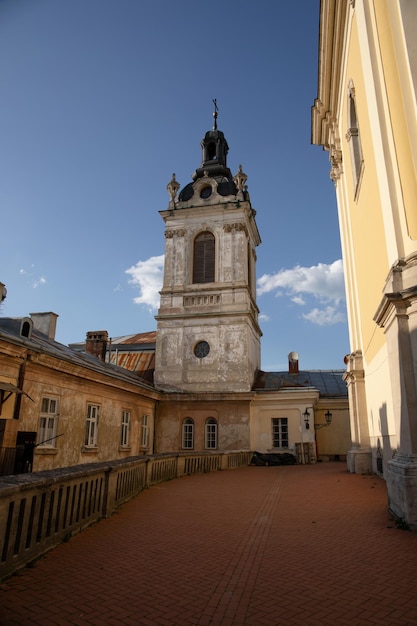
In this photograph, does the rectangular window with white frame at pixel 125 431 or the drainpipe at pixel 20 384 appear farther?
the rectangular window with white frame at pixel 125 431

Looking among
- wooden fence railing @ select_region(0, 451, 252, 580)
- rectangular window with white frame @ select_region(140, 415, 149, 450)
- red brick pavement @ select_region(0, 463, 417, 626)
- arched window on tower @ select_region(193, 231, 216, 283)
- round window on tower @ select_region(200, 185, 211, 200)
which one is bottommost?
red brick pavement @ select_region(0, 463, 417, 626)

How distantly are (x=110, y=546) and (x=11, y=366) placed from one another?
27.4 feet

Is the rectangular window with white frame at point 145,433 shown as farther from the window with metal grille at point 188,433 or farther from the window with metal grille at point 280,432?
the window with metal grille at point 280,432

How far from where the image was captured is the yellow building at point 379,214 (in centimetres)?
829

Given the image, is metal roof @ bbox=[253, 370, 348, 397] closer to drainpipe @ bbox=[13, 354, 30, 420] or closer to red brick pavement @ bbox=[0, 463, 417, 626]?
drainpipe @ bbox=[13, 354, 30, 420]

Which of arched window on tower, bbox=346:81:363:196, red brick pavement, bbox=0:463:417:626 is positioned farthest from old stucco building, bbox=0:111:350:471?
arched window on tower, bbox=346:81:363:196

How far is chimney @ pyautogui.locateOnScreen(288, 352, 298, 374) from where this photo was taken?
37.7 meters

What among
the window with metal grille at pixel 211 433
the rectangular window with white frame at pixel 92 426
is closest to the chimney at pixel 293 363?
the window with metal grille at pixel 211 433

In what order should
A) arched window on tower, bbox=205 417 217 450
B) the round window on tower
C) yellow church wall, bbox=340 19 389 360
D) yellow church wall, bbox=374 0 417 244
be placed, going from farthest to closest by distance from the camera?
the round window on tower < arched window on tower, bbox=205 417 217 450 < yellow church wall, bbox=340 19 389 360 < yellow church wall, bbox=374 0 417 244

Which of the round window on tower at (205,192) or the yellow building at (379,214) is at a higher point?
the round window on tower at (205,192)

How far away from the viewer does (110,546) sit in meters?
7.04

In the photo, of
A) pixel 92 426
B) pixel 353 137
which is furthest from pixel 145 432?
pixel 353 137

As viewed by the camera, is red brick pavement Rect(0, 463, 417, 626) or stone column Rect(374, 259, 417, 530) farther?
stone column Rect(374, 259, 417, 530)

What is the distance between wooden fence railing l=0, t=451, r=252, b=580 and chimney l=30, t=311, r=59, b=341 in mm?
11688
